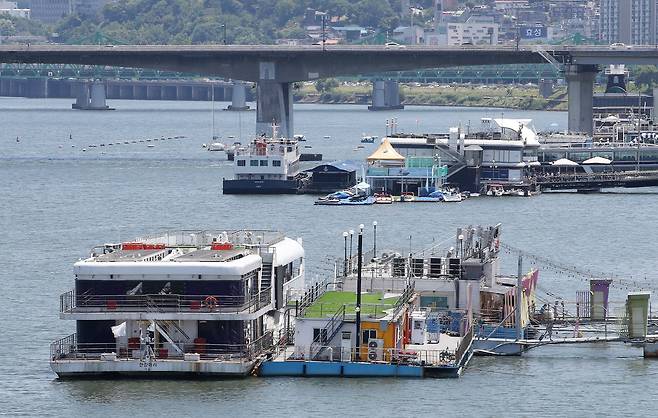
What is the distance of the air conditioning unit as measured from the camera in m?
48.1

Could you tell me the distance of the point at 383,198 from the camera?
108m

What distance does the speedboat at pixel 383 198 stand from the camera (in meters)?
107

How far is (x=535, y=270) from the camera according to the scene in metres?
57.9

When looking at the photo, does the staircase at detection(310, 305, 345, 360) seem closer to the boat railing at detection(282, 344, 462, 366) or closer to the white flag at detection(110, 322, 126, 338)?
the boat railing at detection(282, 344, 462, 366)

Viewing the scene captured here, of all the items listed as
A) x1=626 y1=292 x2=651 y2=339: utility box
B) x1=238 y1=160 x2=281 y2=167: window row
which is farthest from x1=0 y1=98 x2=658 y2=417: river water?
x1=238 y1=160 x2=281 y2=167: window row

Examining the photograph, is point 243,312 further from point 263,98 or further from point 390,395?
point 263,98

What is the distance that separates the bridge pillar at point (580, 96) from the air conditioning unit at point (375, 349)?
95898mm

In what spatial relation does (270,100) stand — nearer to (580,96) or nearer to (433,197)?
(580,96)

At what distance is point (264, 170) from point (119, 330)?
66.4 meters

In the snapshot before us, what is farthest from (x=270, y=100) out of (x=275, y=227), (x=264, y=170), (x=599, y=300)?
(x=599, y=300)

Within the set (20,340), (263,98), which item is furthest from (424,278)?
(263,98)

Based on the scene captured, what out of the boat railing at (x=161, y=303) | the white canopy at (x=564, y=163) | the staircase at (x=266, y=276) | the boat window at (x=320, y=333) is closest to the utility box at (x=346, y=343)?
the boat window at (x=320, y=333)

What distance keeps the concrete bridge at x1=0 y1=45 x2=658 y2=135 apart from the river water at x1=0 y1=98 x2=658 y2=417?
18.6 feet

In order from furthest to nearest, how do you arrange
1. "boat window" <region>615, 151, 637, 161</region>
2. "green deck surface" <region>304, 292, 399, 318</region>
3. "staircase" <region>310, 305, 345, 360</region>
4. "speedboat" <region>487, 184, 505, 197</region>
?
"boat window" <region>615, 151, 637, 161</region>
"speedboat" <region>487, 184, 505, 197</region>
"green deck surface" <region>304, 292, 399, 318</region>
"staircase" <region>310, 305, 345, 360</region>
